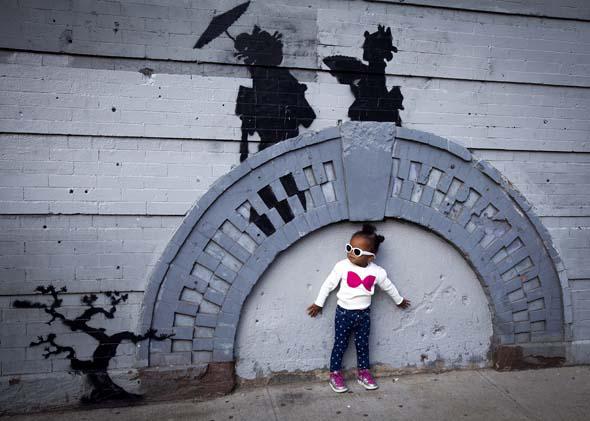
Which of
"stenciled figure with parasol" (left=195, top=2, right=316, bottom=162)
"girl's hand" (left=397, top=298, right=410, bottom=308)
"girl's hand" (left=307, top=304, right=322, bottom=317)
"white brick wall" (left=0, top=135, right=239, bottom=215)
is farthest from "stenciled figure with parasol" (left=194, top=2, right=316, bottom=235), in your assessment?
"girl's hand" (left=397, top=298, right=410, bottom=308)

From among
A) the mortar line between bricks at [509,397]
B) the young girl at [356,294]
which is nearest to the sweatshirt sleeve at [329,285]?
the young girl at [356,294]

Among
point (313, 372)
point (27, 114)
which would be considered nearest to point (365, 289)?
point (313, 372)

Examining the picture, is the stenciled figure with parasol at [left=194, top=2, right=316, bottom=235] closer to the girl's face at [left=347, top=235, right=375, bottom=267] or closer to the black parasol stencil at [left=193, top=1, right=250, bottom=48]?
the black parasol stencil at [left=193, top=1, right=250, bottom=48]

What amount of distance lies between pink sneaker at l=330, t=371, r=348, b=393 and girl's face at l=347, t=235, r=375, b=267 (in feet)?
3.06

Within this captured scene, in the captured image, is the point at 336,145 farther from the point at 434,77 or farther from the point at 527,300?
the point at 527,300

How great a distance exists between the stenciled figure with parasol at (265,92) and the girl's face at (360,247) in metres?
0.97

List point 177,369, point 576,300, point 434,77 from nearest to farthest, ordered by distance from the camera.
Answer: point 177,369 < point 434,77 < point 576,300

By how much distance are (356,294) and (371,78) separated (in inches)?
68.8

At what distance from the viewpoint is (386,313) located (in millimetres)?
4242

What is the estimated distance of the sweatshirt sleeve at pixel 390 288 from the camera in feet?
13.2

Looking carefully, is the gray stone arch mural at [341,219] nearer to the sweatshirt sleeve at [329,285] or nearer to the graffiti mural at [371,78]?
the graffiti mural at [371,78]

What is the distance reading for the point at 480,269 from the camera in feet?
13.9

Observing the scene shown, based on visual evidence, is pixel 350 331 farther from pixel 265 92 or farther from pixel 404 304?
pixel 265 92

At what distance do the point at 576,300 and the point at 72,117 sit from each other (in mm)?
4519
